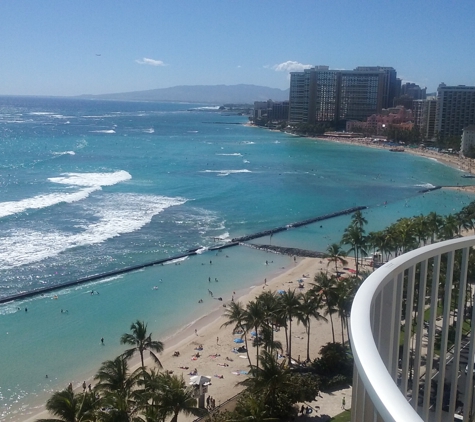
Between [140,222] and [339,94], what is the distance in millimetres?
117913

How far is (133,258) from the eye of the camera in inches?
1401

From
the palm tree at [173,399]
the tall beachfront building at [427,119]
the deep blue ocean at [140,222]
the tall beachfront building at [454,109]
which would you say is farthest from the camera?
the tall beachfront building at [427,119]

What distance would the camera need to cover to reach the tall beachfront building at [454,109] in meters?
117

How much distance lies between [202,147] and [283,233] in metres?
62.5

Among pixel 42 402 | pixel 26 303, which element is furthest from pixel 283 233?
pixel 42 402

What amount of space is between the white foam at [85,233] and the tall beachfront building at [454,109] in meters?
84.0

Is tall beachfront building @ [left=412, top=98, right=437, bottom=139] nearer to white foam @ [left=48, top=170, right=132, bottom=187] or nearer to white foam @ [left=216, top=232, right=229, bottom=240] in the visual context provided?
white foam @ [left=48, top=170, right=132, bottom=187]

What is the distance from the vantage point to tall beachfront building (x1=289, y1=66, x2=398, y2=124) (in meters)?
151

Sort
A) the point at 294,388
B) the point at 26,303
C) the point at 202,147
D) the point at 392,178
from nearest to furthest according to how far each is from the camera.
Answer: the point at 294,388, the point at 26,303, the point at 392,178, the point at 202,147

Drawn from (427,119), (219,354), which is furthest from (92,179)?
(427,119)

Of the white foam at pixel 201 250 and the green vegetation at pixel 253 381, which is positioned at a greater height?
the green vegetation at pixel 253 381

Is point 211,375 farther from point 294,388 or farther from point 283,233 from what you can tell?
point 283,233

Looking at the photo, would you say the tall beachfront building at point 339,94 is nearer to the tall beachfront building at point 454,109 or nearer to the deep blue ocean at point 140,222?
the tall beachfront building at point 454,109

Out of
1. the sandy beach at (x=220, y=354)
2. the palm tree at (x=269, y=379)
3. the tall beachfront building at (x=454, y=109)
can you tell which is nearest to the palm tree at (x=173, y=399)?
the palm tree at (x=269, y=379)
